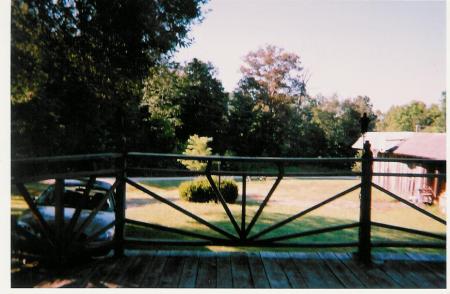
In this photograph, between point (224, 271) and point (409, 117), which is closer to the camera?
point (224, 271)

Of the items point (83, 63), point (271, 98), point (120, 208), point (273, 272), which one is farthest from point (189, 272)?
point (271, 98)

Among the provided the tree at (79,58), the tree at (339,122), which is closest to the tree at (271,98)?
the tree at (339,122)

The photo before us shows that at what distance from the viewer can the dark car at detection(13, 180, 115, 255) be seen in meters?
2.99

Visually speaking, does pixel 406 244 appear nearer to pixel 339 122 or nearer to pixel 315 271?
pixel 315 271

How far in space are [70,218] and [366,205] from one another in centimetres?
336

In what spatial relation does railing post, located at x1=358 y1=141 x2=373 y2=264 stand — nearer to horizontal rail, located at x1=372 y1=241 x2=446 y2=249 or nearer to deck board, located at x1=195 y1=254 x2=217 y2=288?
horizontal rail, located at x1=372 y1=241 x2=446 y2=249

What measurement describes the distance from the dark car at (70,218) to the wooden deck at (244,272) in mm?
254

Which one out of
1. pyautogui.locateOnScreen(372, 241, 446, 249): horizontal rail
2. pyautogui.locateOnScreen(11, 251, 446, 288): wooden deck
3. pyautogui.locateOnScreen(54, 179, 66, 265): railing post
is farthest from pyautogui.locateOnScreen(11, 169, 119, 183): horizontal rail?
pyautogui.locateOnScreen(372, 241, 446, 249): horizontal rail

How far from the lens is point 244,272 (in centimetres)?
311

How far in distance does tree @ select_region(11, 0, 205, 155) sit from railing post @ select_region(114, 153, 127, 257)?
20cm

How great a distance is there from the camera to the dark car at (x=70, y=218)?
2.99m

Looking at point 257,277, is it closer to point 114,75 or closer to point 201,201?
point 114,75

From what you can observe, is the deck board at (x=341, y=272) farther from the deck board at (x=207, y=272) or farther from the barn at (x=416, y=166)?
the barn at (x=416, y=166)
